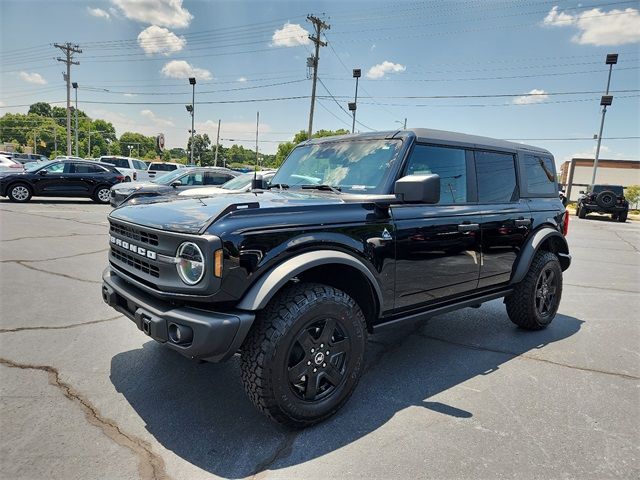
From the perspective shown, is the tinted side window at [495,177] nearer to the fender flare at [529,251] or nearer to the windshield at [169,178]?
the fender flare at [529,251]

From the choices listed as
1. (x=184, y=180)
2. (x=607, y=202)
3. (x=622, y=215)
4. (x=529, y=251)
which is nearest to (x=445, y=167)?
A: (x=529, y=251)

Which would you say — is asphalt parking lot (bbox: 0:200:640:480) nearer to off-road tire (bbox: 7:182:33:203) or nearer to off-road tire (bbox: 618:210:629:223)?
off-road tire (bbox: 7:182:33:203)

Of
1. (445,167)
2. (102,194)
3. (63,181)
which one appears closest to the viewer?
(445,167)

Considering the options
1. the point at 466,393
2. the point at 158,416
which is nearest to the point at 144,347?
the point at 158,416

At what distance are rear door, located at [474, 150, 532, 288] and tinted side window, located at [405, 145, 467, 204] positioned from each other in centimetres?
23

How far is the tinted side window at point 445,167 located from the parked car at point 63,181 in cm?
1577

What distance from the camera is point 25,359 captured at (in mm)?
3398

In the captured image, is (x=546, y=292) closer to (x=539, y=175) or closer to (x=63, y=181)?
(x=539, y=175)

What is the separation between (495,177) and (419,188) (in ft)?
5.58

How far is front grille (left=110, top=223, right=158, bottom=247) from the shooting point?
2620 millimetres

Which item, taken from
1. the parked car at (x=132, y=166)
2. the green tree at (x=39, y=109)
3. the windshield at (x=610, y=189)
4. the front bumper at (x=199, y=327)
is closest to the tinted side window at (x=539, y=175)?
the front bumper at (x=199, y=327)

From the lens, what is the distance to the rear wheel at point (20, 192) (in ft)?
49.2

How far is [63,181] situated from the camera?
15.9 metres

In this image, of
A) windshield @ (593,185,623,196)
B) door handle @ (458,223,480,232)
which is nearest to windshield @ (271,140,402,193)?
door handle @ (458,223,480,232)
